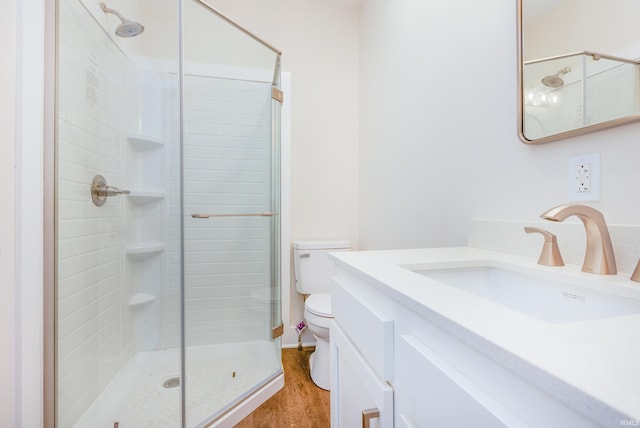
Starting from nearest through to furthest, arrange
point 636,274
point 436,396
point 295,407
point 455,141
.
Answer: point 436,396
point 636,274
point 455,141
point 295,407

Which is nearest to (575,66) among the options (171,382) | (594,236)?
(594,236)

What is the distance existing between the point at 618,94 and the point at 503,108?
334mm

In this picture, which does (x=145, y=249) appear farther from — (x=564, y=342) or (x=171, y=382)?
(x=564, y=342)

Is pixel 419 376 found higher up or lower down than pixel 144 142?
lower down

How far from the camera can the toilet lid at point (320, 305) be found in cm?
162

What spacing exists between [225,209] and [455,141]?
51.1 inches

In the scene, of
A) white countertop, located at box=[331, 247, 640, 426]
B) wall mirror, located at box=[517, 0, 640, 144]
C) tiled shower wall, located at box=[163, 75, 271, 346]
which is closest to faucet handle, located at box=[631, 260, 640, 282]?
white countertop, located at box=[331, 247, 640, 426]

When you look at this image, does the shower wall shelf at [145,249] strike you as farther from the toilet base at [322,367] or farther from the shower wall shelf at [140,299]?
the toilet base at [322,367]

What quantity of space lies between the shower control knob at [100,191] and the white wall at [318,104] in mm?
1124

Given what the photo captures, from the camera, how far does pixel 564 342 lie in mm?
340

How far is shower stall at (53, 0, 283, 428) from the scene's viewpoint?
1220 mm

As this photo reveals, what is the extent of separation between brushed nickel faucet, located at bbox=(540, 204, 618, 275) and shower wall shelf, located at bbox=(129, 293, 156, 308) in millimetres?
1800

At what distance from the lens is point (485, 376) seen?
14.5 inches

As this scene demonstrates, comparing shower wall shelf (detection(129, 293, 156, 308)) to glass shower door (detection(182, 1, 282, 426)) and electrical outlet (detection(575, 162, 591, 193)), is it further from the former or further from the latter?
electrical outlet (detection(575, 162, 591, 193))
